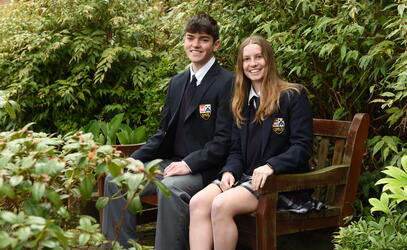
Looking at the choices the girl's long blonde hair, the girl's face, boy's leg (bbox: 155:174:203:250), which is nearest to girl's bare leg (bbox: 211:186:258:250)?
boy's leg (bbox: 155:174:203:250)

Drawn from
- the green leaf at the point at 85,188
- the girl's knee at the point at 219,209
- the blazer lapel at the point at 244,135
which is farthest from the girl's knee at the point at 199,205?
the green leaf at the point at 85,188

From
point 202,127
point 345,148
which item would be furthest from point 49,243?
point 345,148

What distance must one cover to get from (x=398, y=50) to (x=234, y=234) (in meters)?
1.63

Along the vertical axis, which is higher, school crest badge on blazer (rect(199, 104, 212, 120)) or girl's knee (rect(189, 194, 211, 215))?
school crest badge on blazer (rect(199, 104, 212, 120))

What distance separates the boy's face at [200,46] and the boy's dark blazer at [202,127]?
0.34 ft

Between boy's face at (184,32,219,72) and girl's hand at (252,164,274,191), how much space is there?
1025 mm

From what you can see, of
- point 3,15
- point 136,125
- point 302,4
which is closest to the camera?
point 302,4

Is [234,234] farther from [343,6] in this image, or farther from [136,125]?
[136,125]

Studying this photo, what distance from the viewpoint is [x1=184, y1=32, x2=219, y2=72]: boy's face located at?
14.1 feet

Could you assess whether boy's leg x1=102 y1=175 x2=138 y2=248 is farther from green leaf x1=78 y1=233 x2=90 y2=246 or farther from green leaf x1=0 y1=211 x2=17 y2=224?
green leaf x1=0 y1=211 x2=17 y2=224

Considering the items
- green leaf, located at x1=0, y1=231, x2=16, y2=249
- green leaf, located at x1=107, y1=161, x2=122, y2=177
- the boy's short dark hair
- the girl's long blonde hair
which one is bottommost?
green leaf, located at x1=0, y1=231, x2=16, y2=249

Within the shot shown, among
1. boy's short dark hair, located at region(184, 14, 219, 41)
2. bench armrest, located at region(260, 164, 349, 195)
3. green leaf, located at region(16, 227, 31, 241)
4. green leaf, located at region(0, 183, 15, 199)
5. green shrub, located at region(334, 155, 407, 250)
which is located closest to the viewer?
green leaf, located at region(16, 227, 31, 241)

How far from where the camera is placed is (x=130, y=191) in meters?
2.28

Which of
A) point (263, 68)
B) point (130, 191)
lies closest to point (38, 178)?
point (130, 191)
